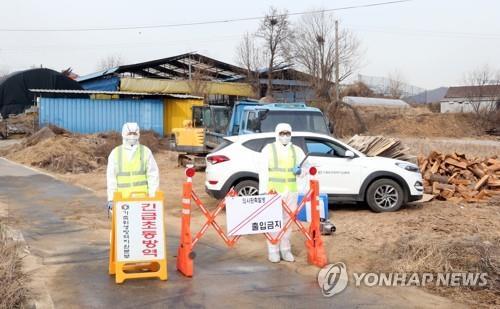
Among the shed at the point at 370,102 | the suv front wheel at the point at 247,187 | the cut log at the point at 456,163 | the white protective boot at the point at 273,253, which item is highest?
A: the shed at the point at 370,102

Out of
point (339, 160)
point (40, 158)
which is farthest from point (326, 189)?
point (40, 158)

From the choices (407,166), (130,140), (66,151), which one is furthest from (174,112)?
(130,140)

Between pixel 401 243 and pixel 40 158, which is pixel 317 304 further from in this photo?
pixel 40 158

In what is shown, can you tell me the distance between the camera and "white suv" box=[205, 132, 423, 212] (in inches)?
432

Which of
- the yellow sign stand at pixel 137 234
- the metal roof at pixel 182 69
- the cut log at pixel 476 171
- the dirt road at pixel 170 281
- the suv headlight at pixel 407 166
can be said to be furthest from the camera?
the metal roof at pixel 182 69

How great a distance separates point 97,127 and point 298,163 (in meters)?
27.8

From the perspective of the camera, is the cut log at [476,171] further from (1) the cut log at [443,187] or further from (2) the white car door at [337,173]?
(2) the white car door at [337,173]

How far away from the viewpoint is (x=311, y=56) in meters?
47.2

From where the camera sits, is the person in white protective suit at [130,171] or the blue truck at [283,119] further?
the blue truck at [283,119]

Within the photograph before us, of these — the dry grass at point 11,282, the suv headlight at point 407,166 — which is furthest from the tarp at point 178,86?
the dry grass at point 11,282

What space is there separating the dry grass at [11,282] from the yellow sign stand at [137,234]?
3.47 ft

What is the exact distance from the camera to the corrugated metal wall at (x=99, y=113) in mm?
32594

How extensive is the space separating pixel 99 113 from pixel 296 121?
22.7 metres

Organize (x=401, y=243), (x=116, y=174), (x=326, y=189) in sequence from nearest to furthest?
(x=116, y=174) < (x=401, y=243) < (x=326, y=189)
